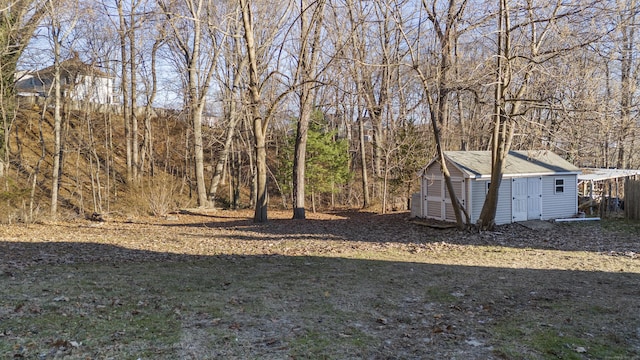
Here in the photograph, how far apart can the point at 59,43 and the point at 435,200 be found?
46.7 feet

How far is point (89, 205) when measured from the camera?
851 inches

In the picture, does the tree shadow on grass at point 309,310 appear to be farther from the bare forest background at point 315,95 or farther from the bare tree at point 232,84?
the bare tree at point 232,84

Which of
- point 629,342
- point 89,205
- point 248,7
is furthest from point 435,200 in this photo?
point 89,205

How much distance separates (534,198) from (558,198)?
1292 mm

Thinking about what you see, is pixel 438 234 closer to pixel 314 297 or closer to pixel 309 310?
pixel 314 297

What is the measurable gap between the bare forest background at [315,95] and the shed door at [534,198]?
157 centimetres

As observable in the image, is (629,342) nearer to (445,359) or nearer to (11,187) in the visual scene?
(445,359)

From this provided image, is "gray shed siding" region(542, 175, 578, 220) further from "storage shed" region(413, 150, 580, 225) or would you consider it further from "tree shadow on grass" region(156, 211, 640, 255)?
"tree shadow on grass" region(156, 211, 640, 255)

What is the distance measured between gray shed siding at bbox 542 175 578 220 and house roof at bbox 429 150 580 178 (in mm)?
310

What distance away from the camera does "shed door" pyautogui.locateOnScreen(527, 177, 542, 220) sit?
1681cm

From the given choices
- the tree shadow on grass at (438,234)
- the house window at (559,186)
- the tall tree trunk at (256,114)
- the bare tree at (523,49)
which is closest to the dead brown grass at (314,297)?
the tree shadow on grass at (438,234)

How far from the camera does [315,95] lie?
2309 cm

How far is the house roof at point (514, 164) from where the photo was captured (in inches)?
624

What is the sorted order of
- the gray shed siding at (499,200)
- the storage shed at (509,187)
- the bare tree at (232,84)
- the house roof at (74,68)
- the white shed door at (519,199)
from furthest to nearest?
the bare tree at (232,84)
the house roof at (74,68)
the white shed door at (519,199)
the storage shed at (509,187)
the gray shed siding at (499,200)
